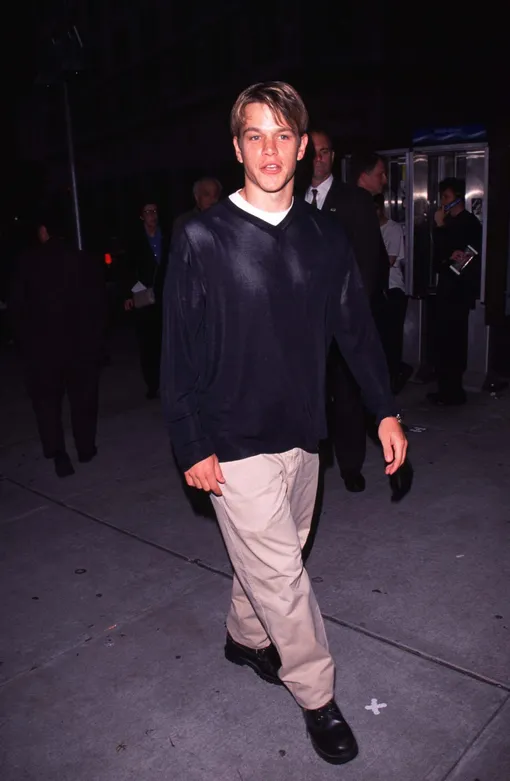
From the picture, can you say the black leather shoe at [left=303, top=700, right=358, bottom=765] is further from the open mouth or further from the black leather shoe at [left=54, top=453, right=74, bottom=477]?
the black leather shoe at [left=54, top=453, right=74, bottom=477]

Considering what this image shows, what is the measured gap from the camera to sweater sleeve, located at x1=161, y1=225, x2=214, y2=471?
7.82 feet

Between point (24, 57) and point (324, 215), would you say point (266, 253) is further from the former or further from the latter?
point (24, 57)

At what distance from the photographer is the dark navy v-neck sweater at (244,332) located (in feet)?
7.83

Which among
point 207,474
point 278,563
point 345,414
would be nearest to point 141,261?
point 345,414

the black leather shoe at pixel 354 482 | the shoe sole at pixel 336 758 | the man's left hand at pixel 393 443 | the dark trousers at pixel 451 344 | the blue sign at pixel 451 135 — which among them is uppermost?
the blue sign at pixel 451 135

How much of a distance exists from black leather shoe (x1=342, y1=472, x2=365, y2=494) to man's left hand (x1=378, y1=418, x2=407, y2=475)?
2.23 metres

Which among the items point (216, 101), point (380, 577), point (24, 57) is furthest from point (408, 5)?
point (380, 577)

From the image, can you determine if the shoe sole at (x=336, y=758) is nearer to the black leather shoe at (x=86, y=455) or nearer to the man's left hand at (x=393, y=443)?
the man's left hand at (x=393, y=443)

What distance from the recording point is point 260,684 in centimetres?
297

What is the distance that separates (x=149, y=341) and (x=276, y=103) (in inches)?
206

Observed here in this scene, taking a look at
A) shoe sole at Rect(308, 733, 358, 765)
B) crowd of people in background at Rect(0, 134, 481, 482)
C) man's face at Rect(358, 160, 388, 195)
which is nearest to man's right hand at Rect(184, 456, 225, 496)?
shoe sole at Rect(308, 733, 358, 765)

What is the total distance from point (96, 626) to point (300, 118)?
94.4 inches

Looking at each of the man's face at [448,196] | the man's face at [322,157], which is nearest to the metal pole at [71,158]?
the man's face at [448,196]

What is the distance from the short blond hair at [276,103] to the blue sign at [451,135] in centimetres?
579
